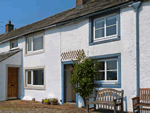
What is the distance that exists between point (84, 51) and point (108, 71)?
6.17 ft

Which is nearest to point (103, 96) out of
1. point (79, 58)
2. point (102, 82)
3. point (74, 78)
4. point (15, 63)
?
point (102, 82)

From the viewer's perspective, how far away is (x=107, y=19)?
10.2m

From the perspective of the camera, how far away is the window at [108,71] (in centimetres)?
965

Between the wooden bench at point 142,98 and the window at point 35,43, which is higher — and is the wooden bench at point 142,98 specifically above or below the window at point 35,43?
below

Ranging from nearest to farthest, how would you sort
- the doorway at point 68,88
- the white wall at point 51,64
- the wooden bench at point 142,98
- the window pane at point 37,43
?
the wooden bench at point 142,98 → the doorway at point 68,88 → the white wall at point 51,64 → the window pane at point 37,43

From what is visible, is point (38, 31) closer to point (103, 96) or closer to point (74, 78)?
point (74, 78)

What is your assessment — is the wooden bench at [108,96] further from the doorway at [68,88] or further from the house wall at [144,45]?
the doorway at [68,88]

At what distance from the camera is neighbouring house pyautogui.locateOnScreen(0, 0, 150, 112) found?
877 cm

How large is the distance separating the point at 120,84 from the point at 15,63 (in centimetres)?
911

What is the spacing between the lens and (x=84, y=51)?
11.0 m

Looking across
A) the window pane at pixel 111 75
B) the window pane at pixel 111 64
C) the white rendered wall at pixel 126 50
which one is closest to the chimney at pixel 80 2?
the white rendered wall at pixel 126 50

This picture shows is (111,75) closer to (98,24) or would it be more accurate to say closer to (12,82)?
(98,24)

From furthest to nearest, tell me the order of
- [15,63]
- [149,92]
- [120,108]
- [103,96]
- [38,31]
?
[15,63], [38,31], [103,96], [120,108], [149,92]

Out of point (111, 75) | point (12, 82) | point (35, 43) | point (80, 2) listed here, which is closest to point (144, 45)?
point (111, 75)
